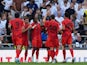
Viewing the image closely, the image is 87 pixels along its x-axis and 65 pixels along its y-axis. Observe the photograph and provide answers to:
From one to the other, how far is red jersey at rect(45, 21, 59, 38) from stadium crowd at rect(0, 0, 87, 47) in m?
1.69

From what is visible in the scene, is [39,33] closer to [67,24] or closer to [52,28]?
[52,28]

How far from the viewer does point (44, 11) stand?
21.7 m

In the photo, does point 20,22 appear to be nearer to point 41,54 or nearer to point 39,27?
point 39,27

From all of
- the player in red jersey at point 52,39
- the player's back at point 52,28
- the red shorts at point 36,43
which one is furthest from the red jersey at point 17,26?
the player's back at point 52,28

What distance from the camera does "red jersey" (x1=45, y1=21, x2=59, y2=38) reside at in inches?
712

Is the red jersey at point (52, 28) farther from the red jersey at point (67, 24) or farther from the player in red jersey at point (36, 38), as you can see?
the player in red jersey at point (36, 38)

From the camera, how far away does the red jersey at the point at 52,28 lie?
59.3 ft

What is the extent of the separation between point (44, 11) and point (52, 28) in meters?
3.59

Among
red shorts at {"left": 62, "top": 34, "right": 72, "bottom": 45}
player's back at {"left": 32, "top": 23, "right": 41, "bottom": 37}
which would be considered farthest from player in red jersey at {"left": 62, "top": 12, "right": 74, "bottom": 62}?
player's back at {"left": 32, "top": 23, "right": 41, "bottom": 37}

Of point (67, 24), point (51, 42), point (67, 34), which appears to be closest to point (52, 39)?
point (51, 42)

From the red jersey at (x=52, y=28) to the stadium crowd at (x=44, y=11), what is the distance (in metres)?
1.69

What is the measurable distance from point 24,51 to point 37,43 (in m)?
1.89

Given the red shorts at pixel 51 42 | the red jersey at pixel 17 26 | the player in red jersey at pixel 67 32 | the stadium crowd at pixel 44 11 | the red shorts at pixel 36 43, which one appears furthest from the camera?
the stadium crowd at pixel 44 11

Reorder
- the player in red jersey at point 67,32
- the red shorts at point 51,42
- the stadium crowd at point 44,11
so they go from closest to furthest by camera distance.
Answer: the player in red jersey at point 67,32 → the red shorts at point 51,42 → the stadium crowd at point 44,11
